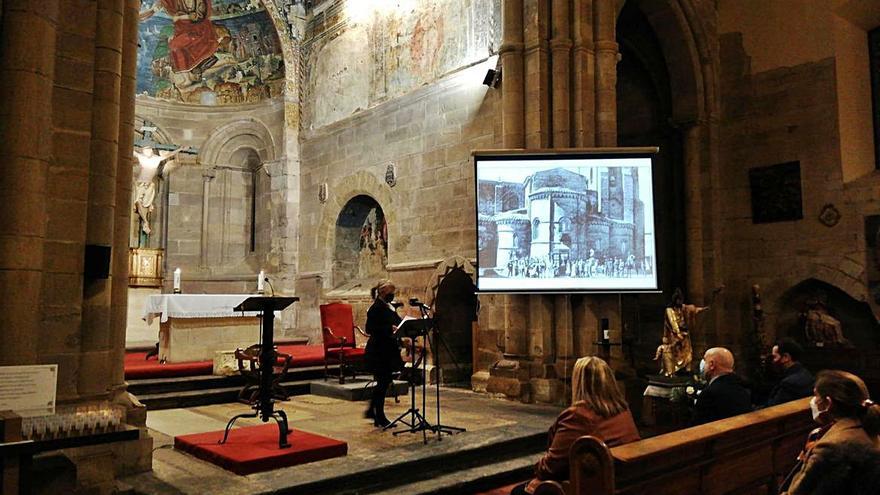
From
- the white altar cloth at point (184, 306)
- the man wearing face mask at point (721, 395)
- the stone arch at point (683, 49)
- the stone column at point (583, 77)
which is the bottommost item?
the man wearing face mask at point (721, 395)

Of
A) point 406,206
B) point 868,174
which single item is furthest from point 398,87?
point 868,174

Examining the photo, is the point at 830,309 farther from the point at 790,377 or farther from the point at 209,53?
the point at 209,53

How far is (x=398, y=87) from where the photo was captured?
1145cm

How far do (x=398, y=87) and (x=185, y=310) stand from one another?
5.25 metres

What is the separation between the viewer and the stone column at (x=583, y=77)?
809 cm

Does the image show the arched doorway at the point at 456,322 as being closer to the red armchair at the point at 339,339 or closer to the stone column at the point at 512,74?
the red armchair at the point at 339,339

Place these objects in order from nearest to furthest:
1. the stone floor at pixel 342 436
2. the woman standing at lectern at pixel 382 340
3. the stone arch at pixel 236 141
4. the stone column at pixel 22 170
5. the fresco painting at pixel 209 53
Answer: the stone column at pixel 22 170
the stone floor at pixel 342 436
the woman standing at lectern at pixel 382 340
the fresco painting at pixel 209 53
the stone arch at pixel 236 141

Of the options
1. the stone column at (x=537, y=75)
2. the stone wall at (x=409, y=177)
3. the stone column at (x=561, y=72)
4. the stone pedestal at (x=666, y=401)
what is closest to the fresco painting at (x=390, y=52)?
the stone wall at (x=409, y=177)

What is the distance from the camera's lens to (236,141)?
15.0 metres

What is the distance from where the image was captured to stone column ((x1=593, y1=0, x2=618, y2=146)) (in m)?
8.20

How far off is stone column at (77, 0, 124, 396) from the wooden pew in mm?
2986

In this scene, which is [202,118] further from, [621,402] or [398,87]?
[621,402]

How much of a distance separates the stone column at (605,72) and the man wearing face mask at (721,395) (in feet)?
12.9

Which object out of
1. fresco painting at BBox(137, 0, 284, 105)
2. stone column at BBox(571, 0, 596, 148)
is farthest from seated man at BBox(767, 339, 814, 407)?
fresco painting at BBox(137, 0, 284, 105)
